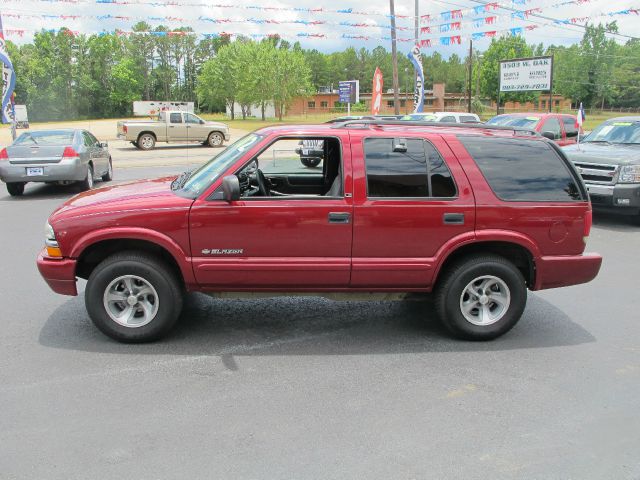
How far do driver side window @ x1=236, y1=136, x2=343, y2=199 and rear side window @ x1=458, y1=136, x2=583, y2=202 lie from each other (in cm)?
116

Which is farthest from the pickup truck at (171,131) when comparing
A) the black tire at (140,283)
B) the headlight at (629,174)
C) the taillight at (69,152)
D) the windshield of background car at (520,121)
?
the black tire at (140,283)

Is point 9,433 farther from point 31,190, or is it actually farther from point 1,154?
point 31,190

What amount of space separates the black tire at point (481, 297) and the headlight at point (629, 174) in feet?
20.1

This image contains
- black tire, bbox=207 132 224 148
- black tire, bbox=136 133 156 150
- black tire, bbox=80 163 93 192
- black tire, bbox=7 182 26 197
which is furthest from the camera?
black tire, bbox=207 132 224 148

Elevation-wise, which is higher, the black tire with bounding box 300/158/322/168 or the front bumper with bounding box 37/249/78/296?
A: the black tire with bounding box 300/158/322/168

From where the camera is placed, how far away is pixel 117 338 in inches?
186

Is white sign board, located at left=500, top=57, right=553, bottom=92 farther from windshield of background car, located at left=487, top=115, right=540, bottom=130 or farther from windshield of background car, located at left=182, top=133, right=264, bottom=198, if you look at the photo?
windshield of background car, located at left=182, top=133, right=264, bottom=198

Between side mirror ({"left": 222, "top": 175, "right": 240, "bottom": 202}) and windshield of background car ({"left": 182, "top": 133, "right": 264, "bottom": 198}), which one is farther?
windshield of background car ({"left": 182, "top": 133, "right": 264, "bottom": 198})

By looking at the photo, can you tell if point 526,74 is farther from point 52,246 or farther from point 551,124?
point 52,246

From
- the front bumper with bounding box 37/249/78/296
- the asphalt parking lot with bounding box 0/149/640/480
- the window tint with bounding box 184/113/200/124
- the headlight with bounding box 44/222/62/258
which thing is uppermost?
the window tint with bounding box 184/113/200/124

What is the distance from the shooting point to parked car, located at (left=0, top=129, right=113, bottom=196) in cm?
1251

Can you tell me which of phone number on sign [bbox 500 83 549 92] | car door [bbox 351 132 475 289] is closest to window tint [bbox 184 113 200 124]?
phone number on sign [bbox 500 83 549 92]

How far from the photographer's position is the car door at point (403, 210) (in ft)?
15.3

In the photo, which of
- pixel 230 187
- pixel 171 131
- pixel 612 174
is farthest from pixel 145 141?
pixel 230 187
